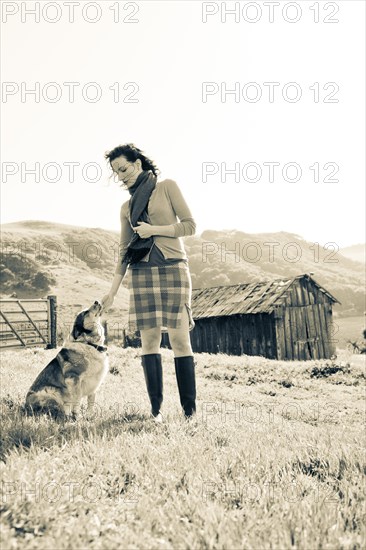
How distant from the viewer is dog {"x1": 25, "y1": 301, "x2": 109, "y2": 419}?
187 inches

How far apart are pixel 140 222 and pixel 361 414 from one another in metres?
6.86

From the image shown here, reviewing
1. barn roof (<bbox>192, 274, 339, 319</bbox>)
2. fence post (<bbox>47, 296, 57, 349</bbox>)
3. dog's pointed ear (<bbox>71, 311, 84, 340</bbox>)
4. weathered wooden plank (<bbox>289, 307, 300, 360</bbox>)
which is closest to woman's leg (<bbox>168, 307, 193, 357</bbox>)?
dog's pointed ear (<bbox>71, 311, 84, 340</bbox>)

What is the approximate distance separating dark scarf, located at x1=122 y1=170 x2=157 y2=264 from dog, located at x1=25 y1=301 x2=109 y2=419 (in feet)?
2.60

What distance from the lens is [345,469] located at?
3436 millimetres

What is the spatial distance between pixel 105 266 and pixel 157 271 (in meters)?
84.1

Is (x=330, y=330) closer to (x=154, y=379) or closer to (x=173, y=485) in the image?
(x=154, y=379)

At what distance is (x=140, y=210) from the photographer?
4.68 metres

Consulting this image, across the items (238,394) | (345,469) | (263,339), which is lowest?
(263,339)

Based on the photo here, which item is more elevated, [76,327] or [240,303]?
[76,327]

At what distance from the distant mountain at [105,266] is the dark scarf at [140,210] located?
3038cm

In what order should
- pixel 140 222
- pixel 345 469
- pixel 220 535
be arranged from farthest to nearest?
1. pixel 140 222
2. pixel 345 469
3. pixel 220 535

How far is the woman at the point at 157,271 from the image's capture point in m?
4.65

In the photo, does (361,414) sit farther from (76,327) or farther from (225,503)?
(225,503)

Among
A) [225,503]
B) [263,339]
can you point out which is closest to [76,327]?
[225,503]
